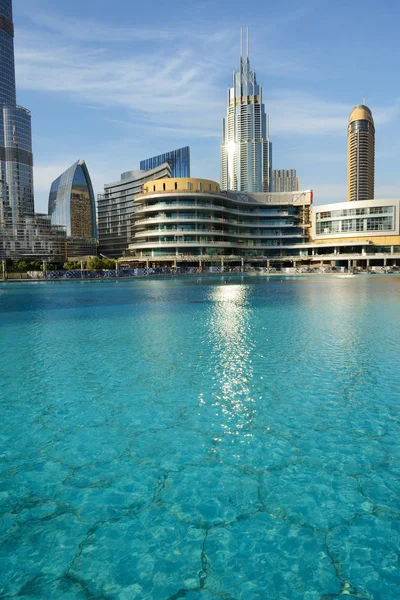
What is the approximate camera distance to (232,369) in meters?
10.5

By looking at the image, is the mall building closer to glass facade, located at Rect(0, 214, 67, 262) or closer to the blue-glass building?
glass facade, located at Rect(0, 214, 67, 262)

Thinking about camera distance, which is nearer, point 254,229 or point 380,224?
point 380,224

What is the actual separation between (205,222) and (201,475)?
7898 cm

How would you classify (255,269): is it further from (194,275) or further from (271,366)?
→ (271,366)

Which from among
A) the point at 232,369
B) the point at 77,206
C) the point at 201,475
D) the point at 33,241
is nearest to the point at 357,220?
the point at 232,369

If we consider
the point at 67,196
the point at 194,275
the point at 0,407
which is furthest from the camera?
the point at 67,196

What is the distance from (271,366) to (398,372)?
323 cm

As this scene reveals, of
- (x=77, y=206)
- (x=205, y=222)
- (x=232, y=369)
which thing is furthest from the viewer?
(x=77, y=206)

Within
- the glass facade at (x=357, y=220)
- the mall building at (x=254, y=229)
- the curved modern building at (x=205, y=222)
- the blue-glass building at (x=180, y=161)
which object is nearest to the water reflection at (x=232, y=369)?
the mall building at (x=254, y=229)

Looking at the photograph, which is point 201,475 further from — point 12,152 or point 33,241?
point 12,152

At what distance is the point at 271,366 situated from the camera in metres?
10.7

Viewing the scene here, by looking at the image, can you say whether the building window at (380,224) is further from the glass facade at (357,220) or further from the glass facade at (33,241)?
the glass facade at (33,241)

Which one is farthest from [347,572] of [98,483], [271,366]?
[271,366]

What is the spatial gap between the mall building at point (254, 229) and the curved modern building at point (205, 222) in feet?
0.67
